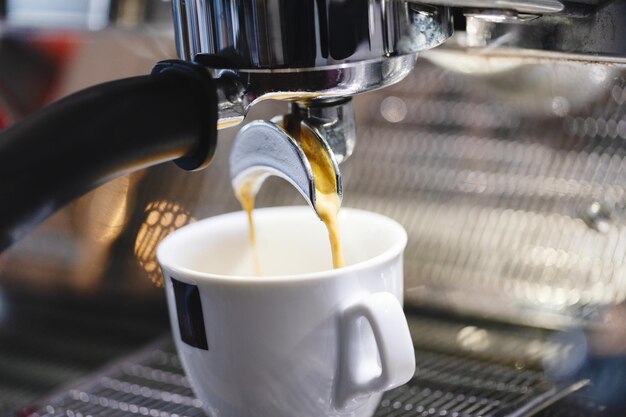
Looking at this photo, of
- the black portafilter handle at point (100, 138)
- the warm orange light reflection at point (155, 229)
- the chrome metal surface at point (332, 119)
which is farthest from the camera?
the warm orange light reflection at point (155, 229)

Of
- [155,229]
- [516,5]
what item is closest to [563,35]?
[516,5]

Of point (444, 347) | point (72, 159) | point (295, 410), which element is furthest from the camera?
point (444, 347)

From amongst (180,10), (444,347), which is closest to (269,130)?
(180,10)

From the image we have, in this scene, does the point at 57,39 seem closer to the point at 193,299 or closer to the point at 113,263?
the point at 113,263

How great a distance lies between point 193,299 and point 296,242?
0.31ft

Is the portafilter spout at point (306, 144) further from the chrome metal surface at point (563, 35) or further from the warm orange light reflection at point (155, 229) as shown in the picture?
the warm orange light reflection at point (155, 229)

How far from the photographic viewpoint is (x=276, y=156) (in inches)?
13.6

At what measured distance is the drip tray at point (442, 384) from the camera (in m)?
0.40

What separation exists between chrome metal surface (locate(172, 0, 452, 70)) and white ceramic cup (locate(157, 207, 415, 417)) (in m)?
0.08

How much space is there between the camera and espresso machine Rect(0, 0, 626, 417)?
0.95 feet

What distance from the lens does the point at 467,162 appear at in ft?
1.82

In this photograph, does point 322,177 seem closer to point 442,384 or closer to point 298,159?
point 298,159

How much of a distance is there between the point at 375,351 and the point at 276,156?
0.08 m

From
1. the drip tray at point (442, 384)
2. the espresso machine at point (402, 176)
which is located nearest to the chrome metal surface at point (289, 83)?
the espresso machine at point (402, 176)
